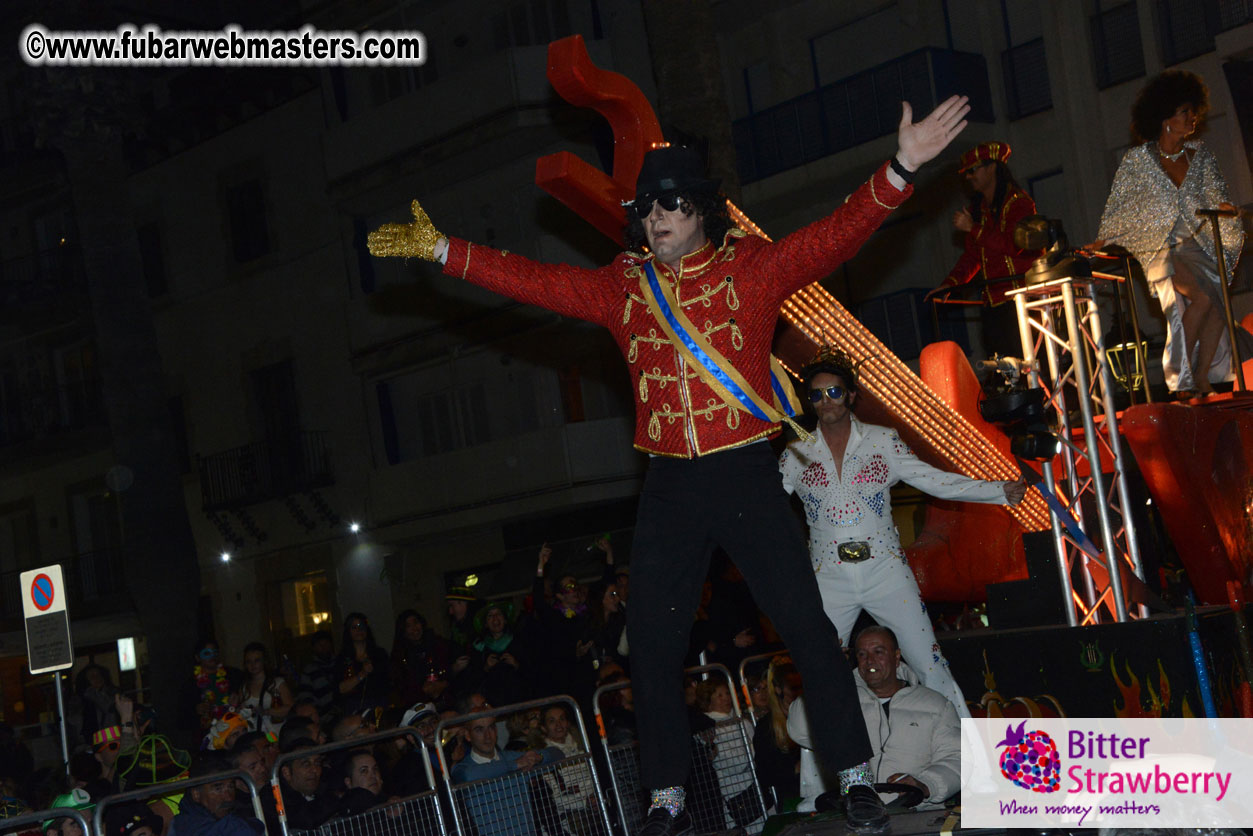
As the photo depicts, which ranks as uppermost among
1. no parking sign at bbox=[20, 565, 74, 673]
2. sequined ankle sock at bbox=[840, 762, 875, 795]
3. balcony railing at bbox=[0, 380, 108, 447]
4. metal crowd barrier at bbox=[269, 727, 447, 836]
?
balcony railing at bbox=[0, 380, 108, 447]

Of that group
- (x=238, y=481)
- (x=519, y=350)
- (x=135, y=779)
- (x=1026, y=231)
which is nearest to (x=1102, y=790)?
(x=1026, y=231)

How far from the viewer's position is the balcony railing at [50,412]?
27922mm

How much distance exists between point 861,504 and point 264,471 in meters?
19.5

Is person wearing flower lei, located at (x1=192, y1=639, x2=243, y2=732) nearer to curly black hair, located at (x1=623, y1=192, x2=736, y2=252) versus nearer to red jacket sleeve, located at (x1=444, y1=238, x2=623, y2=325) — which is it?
red jacket sleeve, located at (x1=444, y1=238, x2=623, y2=325)

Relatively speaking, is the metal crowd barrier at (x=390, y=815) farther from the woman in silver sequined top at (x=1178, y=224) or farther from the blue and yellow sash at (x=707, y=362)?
the woman in silver sequined top at (x=1178, y=224)

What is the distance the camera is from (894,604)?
21.8 feet

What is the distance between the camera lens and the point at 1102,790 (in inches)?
192

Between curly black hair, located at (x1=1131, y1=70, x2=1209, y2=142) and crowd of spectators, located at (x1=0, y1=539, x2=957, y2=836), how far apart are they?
3941 millimetres

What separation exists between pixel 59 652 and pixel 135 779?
94.6 inches

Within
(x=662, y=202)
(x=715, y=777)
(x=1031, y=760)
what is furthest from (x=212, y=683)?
(x=1031, y=760)

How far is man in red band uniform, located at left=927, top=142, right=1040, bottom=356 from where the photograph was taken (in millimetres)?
9258

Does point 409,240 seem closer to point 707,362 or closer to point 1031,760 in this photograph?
point 707,362

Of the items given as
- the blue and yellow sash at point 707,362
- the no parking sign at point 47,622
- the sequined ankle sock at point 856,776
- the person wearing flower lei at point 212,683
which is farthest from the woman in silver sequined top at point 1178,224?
the no parking sign at point 47,622

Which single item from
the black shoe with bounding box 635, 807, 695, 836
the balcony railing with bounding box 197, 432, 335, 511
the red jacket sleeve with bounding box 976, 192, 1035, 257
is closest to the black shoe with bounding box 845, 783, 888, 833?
the black shoe with bounding box 635, 807, 695, 836
